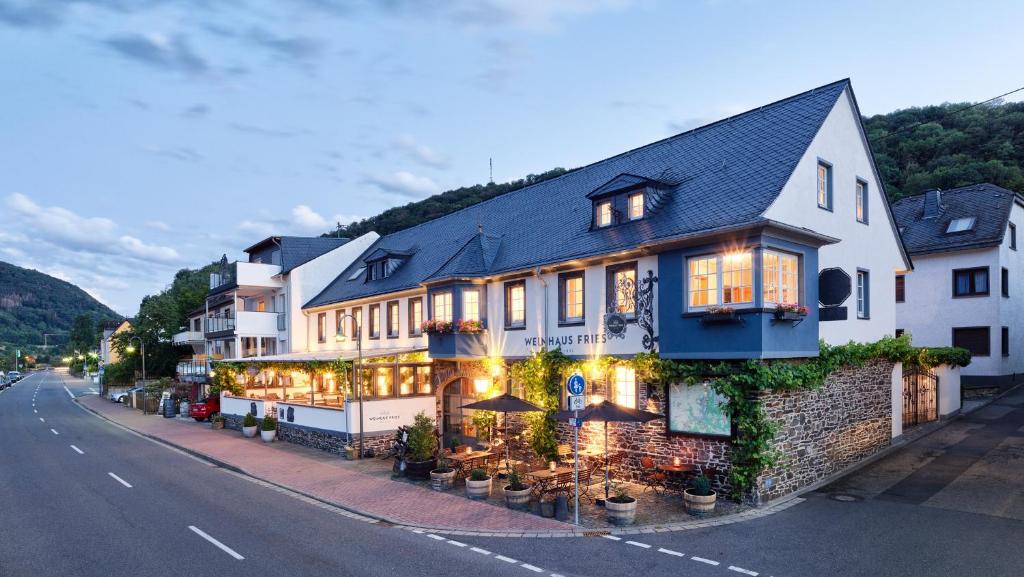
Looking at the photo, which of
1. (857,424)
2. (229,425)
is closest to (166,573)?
(857,424)

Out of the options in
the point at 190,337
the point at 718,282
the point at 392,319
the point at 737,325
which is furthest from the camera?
the point at 190,337

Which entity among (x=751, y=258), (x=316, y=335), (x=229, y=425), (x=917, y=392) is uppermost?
(x=751, y=258)

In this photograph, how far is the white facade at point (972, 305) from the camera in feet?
104

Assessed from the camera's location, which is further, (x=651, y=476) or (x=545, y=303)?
(x=545, y=303)

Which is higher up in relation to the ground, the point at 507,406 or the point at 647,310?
the point at 647,310

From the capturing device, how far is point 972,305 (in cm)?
3247

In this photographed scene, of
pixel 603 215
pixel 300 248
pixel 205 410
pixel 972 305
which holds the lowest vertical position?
pixel 205 410

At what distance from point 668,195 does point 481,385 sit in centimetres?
963

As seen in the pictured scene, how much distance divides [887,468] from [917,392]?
8.87 meters

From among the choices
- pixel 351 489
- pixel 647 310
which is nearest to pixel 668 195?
pixel 647 310

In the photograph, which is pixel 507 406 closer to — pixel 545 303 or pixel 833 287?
pixel 545 303

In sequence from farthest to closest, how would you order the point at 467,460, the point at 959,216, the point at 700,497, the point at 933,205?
the point at 933,205 → the point at 959,216 → the point at 467,460 → the point at 700,497

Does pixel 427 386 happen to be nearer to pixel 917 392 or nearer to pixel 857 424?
pixel 857 424

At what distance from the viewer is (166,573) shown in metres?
10.7
